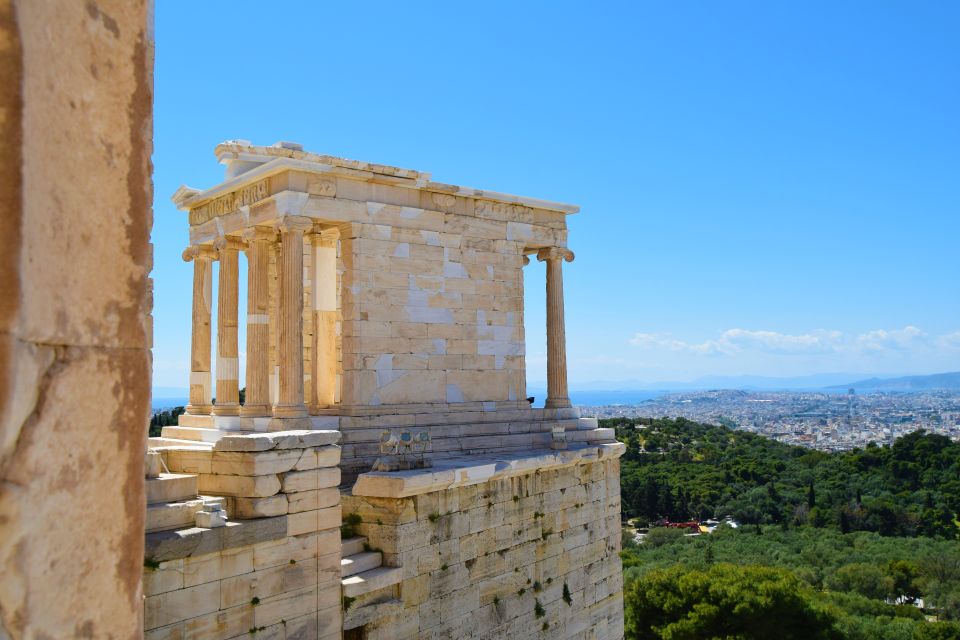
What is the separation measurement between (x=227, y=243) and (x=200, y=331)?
1.93m

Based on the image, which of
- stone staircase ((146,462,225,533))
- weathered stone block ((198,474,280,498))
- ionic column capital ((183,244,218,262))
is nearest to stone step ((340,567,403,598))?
weathered stone block ((198,474,280,498))

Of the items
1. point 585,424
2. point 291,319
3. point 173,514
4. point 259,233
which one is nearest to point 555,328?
point 585,424

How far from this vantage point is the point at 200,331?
52.3ft

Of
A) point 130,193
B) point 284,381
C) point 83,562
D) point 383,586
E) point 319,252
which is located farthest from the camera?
point 319,252

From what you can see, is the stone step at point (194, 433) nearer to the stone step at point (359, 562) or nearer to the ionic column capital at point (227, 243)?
the ionic column capital at point (227, 243)

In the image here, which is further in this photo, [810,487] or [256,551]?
[810,487]

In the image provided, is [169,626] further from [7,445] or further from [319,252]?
[319,252]

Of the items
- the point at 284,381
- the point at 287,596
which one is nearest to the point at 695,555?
the point at 284,381

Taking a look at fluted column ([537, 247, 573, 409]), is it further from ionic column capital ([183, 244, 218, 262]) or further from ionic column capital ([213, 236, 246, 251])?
ionic column capital ([183, 244, 218, 262])

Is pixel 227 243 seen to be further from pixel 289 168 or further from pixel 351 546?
pixel 351 546

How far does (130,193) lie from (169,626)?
22.6ft

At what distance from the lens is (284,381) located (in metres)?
13.5

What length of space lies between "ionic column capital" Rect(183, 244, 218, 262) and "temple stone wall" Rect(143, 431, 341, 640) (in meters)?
6.95

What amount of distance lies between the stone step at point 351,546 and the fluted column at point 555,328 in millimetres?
6763
